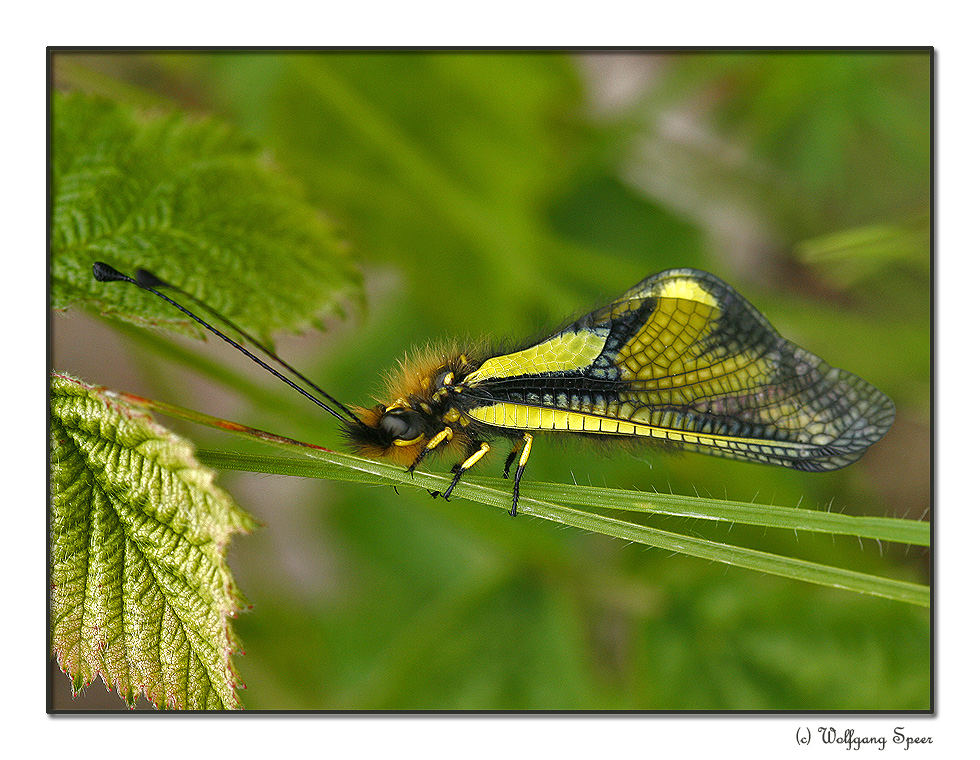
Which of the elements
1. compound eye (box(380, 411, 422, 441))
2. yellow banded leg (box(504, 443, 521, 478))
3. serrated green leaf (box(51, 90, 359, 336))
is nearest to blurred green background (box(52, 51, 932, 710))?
serrated green leaf (box(51, 90, 359, 336))

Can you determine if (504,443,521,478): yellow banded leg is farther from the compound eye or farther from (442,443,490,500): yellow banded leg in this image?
the compound eye

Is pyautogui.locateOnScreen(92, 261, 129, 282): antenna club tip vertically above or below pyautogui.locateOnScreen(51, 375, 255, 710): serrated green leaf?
above

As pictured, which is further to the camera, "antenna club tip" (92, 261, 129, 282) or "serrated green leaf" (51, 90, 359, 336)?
"serrated green leaf" (51, 90, 359, 336)

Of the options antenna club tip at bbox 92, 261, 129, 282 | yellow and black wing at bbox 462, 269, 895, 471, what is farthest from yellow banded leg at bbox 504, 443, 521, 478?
antenna club tip at bbox 92, 261, 129, 282

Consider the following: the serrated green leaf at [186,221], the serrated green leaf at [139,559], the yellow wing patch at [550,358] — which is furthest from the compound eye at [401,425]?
the serrated green leaf at [186,221]

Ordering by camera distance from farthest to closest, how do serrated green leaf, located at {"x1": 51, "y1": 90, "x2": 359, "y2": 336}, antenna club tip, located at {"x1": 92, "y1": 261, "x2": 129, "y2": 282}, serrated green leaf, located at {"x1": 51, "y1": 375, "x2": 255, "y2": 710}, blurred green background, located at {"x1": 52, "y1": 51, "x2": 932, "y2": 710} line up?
1. blurred green background, located at {"x1": 52, "y1": 51, "x2": 932, "y2": 710}
2. serrated green leaf, located at {"x1": 51, "y1": 90, "x2": 359, "y2": 336}
3. antenna club tip, located at {"x1": 92, "y1": 261, "x2": 129, "y2": 282}
4. serrated green leaf, located at {"x1": 51, "y1": 375, "x2": 255, "y2": 710}

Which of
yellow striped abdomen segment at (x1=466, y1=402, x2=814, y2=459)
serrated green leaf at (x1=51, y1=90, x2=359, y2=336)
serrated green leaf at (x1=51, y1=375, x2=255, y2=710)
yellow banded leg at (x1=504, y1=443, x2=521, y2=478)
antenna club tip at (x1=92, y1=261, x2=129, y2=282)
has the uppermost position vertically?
serrated green leaf at (x1=51, y1=90, x2=359, y2=336)

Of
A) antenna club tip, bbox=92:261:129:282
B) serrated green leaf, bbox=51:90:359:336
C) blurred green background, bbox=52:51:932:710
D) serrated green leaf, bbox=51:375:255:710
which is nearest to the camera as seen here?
serrated green leaf, bbox=51:375:255:710

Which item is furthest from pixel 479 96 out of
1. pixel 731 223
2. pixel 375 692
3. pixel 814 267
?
pixel 375 692
